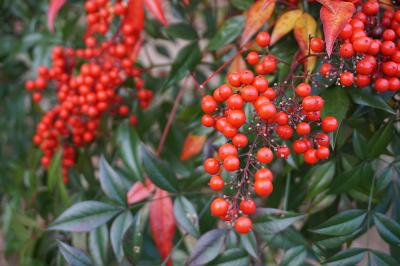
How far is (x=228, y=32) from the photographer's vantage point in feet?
2.72

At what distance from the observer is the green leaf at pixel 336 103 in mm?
611

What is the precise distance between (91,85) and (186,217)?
40cm

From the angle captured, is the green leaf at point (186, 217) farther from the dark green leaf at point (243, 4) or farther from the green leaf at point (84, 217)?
the dark green leaf at point (243, 4)

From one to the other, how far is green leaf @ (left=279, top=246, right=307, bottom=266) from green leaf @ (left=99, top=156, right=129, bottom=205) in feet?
0.97

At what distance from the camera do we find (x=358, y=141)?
0.71m

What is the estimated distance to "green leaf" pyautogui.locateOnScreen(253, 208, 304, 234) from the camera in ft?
2.19

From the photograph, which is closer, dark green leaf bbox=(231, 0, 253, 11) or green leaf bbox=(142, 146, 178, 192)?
green leaf bbox=(142, 146, 178, 192)

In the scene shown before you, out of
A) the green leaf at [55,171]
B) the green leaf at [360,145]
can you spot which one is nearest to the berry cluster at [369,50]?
the green leaf at [360,145]

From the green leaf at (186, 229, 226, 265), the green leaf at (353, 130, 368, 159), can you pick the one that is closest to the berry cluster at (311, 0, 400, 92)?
the green leaf at (353, 130, 368, 159)

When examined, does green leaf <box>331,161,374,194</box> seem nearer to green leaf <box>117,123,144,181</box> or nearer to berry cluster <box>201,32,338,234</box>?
berry cluster <box>201,32,338,234</box>

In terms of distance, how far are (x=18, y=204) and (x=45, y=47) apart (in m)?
0.46

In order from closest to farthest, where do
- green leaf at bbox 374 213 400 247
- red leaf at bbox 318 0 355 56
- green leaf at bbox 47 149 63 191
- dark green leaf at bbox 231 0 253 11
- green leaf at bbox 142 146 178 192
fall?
red leaf at bbox 318 0 355 56 < green leaf at bbox 374 213 400 247 < green leaf at bbox 142 146 178 192 < dark green leaf at bbox 231 0 253 11 < green leaf at bbox 47 149 63 191

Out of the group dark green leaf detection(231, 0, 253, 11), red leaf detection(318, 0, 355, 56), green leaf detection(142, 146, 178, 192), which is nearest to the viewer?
red leaf detection(318, 0, 355, 56)

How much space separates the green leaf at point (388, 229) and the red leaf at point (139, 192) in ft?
1.33
